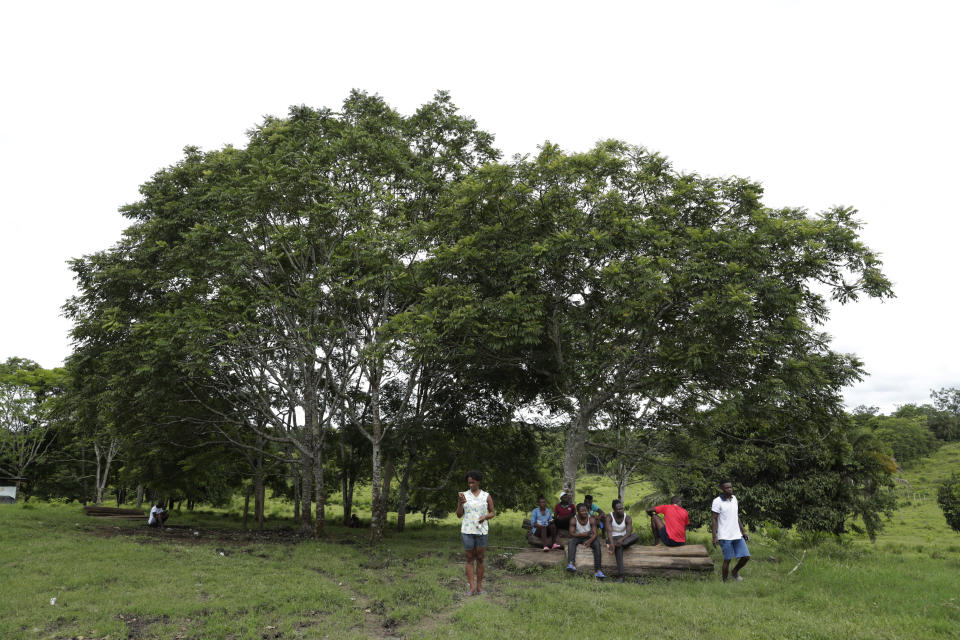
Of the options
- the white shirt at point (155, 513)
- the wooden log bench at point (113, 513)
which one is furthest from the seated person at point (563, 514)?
the wooden log bench at point (113, 513)

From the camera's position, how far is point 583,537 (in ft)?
39.4

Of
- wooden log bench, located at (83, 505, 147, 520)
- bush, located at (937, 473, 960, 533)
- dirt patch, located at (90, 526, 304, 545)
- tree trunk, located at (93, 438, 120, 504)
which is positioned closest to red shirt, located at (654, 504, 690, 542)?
dirt patch, located at (90, 526, 304, 545)

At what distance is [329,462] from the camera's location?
1186 inches

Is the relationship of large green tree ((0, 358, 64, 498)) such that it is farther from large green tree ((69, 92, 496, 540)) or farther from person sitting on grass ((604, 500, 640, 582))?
person sitting on grass ((604, 500, 640, 582))

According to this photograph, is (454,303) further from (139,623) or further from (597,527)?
(139,623)

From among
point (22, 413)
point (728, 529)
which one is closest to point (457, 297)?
point (728, 529)

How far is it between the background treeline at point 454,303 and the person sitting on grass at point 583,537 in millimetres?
3476

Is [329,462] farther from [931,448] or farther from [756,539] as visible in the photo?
[931,448]

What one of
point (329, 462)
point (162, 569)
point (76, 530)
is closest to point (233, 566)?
point (162, 569)

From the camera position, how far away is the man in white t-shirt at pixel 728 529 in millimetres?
10477

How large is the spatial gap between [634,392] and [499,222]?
6.69 metres

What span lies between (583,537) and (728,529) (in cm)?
307

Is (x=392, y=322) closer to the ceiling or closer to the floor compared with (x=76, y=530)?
closer to the ceiling

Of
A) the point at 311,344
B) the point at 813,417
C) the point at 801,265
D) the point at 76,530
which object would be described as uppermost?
the point at 801,265
